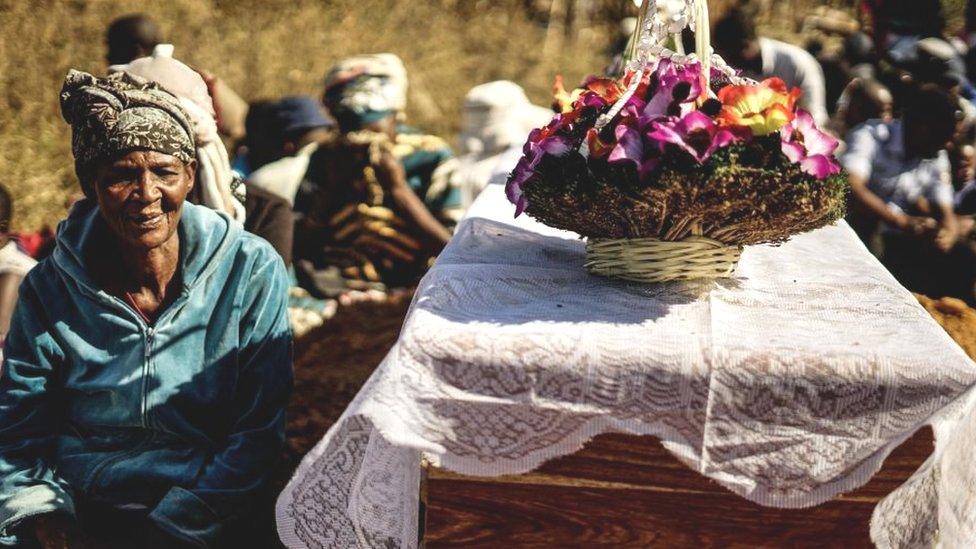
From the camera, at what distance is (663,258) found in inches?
93.7

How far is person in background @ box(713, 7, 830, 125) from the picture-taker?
6051 millimetres

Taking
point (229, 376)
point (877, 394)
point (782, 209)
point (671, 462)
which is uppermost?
point (782, 209)

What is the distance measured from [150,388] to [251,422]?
272 mm

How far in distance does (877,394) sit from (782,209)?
45cm

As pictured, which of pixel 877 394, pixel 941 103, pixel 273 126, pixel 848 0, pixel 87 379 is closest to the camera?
pixel 877 394

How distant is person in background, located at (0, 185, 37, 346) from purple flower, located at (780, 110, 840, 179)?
268cm

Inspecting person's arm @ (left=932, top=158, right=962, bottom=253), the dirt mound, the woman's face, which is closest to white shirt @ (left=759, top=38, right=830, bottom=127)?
person's arm @ (left=932, top=158, right=962, bottom=253)

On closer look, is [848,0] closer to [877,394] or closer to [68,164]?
[68,164]

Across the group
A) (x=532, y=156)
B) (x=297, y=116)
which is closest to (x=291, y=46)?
(x=297, y=116)

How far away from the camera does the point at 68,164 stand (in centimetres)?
870

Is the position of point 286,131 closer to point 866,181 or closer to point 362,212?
point 362,212

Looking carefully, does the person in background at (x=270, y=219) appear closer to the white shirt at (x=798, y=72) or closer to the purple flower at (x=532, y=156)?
the purple flower at (x=532, y=156)

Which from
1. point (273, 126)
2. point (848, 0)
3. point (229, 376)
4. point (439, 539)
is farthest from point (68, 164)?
point (848, 0)

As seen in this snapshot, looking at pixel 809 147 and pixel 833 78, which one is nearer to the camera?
pixel 809 147
